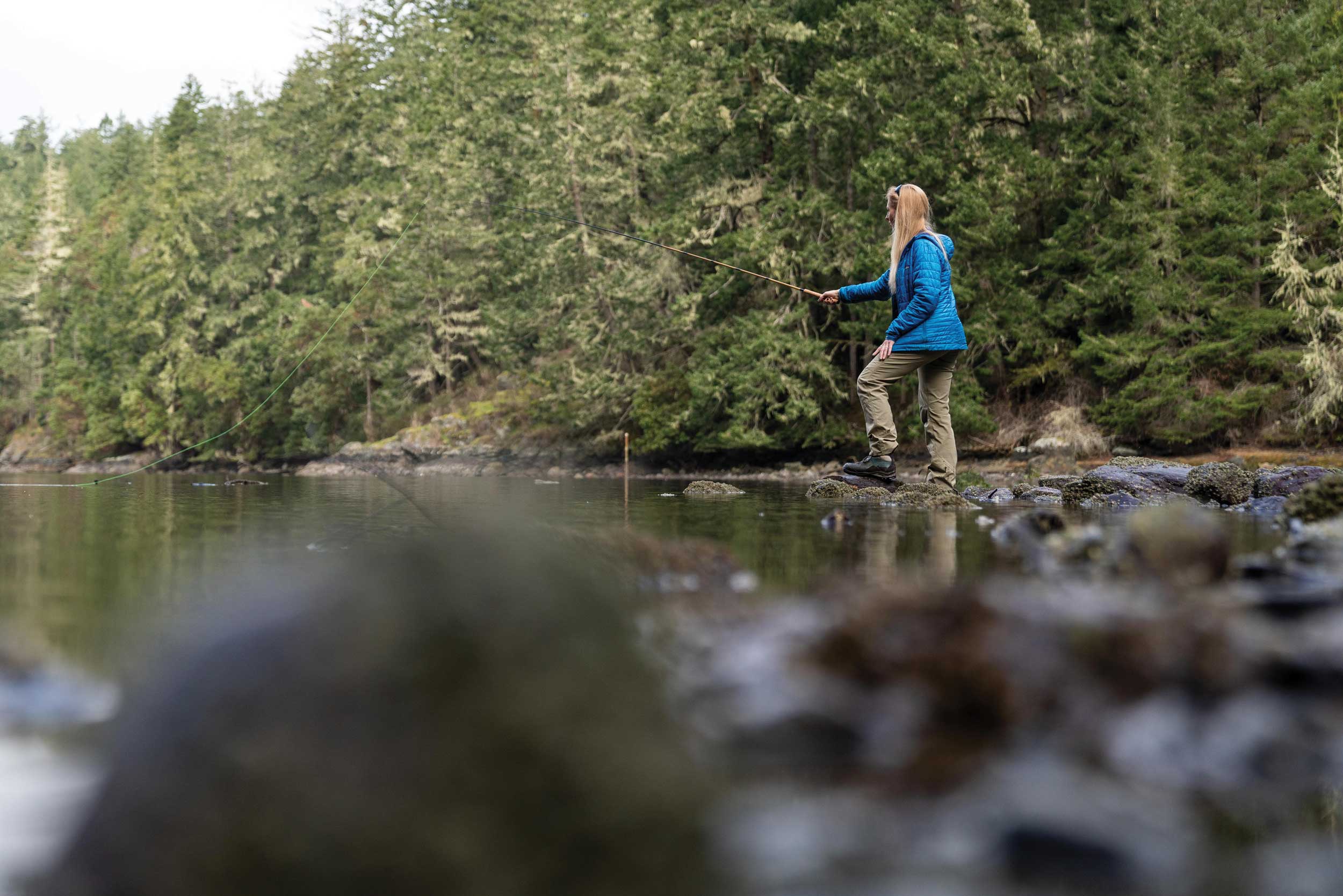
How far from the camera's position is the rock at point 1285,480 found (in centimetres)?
802

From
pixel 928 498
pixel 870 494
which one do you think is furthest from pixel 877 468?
pixel 928 498

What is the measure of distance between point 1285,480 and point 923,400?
9.68 ft

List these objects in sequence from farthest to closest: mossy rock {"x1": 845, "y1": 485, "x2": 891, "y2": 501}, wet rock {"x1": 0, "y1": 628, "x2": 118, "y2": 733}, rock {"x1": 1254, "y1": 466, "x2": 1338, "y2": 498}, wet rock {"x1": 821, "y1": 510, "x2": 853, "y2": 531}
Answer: mossy rock {"x1": 845, "y1": 485, "x2": 891, "y2": 501} → rock {"x1": 1254, "y1": 466, "x2": 1338, "y2": 498} → wet rock {"x1": 821, "y1": 510, "x2": 853, "y2": 531} → wet rock {"x1": 0, "y1": 628, "x2": 118, "y2": 733}

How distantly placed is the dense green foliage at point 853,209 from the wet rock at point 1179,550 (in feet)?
46.2

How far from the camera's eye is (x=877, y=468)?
9.00 metres

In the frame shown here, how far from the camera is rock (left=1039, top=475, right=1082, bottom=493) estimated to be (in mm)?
9320

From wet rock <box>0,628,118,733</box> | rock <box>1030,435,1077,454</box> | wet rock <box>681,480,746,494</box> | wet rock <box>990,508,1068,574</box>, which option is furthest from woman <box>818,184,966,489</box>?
rock <box>1030,435,1077,454</box>

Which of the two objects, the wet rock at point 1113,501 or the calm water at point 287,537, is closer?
the calm water at point 287,537

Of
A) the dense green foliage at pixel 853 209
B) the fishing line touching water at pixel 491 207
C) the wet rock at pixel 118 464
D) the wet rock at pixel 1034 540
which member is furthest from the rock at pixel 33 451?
the wet rock at pixel 1034 540

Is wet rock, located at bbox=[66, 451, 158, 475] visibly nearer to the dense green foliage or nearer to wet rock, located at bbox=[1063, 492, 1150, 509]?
the dense green foliage

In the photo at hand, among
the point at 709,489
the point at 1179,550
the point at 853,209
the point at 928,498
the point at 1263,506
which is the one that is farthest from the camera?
the point at 853,209

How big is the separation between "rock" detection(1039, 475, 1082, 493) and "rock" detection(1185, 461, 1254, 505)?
95 cm

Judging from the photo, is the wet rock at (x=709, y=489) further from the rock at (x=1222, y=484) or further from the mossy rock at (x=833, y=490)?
the rock at (x=1222, y=484)

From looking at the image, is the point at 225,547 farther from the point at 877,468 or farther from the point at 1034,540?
the point at 877,468
